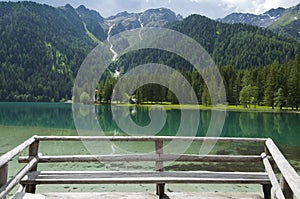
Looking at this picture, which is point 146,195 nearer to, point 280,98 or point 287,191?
point 287,191

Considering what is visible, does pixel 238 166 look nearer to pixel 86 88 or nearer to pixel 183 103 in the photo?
pixel 183 103

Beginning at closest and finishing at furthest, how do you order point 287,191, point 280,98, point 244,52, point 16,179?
1. point 287,191
2. point 16,179
3. point 280,98
4. point 244,52

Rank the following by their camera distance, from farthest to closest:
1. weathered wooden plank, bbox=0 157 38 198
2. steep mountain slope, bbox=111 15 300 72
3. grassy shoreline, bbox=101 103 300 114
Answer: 1. steep mountain slope, bbox=111 15 300 72
2. grassy shoreline, bbox=101 103 300 114
3. weathered wooden plank, bbox=0 157 38 198

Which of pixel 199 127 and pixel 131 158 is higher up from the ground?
pixel 131 158

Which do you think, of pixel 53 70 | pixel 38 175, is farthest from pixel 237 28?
pixel 38 175

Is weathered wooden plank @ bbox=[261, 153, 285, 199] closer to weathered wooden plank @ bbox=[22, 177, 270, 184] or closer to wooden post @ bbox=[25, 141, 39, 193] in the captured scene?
weathered wooden plank @ bbox=[22, 177, 270, 184]

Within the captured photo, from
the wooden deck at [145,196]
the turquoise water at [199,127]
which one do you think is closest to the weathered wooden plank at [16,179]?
the wooden deck at [145,196]

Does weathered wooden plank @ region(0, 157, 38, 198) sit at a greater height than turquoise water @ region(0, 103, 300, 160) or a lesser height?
greater

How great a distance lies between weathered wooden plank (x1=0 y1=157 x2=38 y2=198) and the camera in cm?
407

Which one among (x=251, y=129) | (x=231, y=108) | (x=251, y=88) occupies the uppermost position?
(x=251, y=88)

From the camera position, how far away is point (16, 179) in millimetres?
4520

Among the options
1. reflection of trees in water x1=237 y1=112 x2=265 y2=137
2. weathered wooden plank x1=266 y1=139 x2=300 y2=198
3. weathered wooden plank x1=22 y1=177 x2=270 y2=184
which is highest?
weathered wooden plank x1=266 y1=139 x2=300 y2=198

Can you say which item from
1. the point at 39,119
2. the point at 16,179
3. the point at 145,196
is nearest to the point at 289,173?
the point at 145,196

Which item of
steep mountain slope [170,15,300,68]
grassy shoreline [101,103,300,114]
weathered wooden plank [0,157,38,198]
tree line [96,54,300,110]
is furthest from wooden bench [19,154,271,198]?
steep mountain slope [170,15,300,68]
